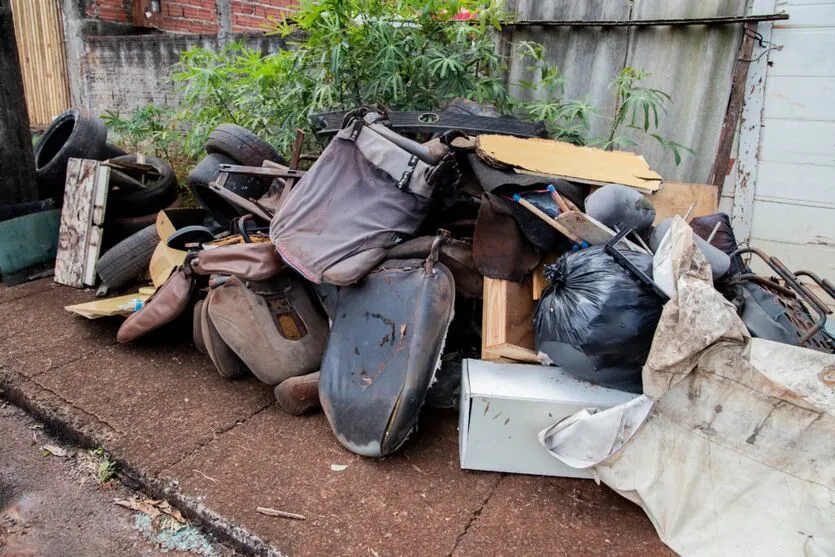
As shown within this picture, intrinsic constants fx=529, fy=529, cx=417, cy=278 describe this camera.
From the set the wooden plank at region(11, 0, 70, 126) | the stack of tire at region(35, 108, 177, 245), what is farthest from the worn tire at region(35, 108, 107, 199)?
the wooden plank at region(11, 0, 70, 126)

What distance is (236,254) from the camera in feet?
7.61

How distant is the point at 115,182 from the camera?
3.60 meters

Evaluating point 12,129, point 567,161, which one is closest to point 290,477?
point 567,161

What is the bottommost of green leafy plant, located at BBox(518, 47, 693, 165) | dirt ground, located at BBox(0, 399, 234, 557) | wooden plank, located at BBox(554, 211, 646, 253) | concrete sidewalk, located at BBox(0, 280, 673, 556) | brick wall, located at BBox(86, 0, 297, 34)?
dirt ground, located at BBox(0, 399, 234, 557)

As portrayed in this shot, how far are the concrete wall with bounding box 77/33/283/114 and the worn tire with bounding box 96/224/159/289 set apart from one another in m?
3.00

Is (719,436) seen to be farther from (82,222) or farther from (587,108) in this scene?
(82,222)

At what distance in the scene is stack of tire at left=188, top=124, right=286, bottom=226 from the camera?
10.5ft

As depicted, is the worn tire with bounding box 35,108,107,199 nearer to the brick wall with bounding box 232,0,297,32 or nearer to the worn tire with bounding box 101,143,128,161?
the worn tire with bounding box 101,143,128,161

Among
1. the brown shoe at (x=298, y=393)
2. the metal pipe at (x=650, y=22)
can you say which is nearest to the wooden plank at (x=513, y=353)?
the brown shoe at (x=298, y=393)

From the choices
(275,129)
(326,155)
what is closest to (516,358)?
(326,155)

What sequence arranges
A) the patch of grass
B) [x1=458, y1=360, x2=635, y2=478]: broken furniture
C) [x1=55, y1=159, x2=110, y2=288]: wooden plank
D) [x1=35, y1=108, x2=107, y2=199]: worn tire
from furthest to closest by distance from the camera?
[x1=35, y1=108, x2=107, y2=199]: worn tire, [x1=55, y1=159, x2=110, y2=288]: wooden plank, the patch of grass, [x1=458, y1=360, x2=635, y2=478]: broken furniture

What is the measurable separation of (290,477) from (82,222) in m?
2.59

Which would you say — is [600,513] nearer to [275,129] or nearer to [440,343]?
[440,343]

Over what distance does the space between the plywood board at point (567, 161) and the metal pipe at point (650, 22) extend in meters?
1.23
